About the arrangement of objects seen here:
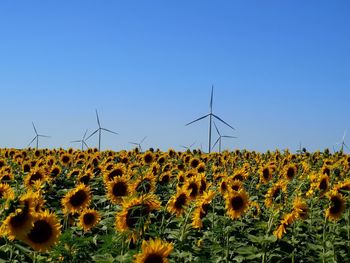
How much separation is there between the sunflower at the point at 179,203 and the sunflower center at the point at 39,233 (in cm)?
255

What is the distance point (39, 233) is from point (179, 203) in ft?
9.22

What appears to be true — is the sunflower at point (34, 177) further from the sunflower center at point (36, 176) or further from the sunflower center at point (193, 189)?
the sunflower center at point (193, 189)

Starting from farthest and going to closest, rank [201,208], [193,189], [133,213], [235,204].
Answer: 1. [193,189]
2. [235,204]
3. [201,208]
4. [133,213]

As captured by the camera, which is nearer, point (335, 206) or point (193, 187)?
point (335, 206)

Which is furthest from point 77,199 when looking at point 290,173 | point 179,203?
point 290,173

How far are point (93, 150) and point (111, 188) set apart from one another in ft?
56.9

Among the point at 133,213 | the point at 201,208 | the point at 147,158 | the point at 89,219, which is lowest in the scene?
the point at 133,213

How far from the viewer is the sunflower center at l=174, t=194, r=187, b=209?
856 centimetres

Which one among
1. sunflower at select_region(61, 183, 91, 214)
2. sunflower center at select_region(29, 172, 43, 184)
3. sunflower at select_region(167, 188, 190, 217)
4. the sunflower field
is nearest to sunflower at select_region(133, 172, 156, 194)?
the sunflower field

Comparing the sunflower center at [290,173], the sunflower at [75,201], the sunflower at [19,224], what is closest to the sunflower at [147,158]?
the sunflower center at [290,173]

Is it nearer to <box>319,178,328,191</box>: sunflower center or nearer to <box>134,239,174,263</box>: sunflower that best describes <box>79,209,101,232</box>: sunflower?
<box>134,239,174,263</box>: sunflower

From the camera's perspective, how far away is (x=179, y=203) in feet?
28.2

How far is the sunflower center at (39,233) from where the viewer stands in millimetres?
6203

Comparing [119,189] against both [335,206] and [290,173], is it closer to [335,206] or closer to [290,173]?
[335,206]
